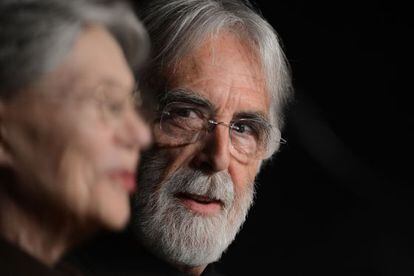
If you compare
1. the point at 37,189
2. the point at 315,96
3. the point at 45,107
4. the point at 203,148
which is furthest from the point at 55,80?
the point at 315,96

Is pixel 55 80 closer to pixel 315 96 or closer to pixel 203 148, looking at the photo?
pixel 203 148

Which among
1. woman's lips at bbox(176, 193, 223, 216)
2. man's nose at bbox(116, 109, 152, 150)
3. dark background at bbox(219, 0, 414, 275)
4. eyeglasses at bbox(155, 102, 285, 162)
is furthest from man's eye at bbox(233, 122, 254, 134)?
man's nose at bbox(116, 109, 152, 150)

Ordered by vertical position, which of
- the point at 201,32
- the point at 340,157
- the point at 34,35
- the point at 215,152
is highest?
the point at 34,35

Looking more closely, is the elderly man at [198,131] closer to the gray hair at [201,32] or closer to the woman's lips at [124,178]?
the gray hair at [201,32]

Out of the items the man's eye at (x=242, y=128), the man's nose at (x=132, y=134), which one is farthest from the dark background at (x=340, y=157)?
the man's nose at (x=132, y=134)

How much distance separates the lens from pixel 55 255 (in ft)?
3.72

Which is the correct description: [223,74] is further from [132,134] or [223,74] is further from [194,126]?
[132,134]

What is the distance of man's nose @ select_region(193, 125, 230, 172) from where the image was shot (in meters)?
1.69

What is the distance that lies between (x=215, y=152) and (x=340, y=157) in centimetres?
66

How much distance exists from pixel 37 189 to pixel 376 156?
1.37m

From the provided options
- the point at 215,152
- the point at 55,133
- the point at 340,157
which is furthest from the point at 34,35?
the point at 340,157

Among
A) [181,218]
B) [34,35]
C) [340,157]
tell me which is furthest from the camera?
[340,157]

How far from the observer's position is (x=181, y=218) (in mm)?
1689

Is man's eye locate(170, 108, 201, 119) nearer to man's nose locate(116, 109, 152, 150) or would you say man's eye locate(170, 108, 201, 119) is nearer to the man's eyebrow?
the man's eyebrow
